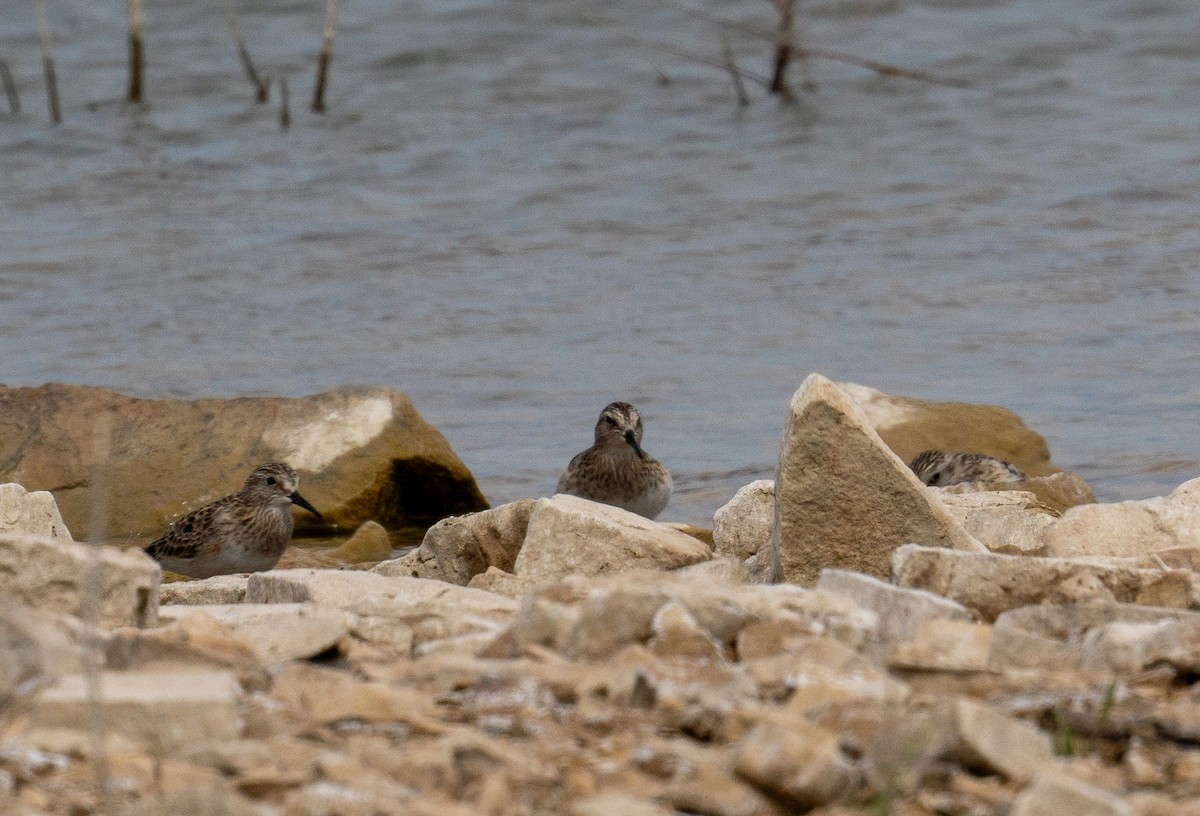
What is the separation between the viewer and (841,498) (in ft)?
18.0

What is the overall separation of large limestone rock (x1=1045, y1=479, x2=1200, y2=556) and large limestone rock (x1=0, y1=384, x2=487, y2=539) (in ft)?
12.9

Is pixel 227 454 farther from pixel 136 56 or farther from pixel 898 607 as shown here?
pixel 136 56

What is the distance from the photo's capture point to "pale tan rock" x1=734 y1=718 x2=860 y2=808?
116 inches

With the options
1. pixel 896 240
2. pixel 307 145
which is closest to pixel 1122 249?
pixel 896 240

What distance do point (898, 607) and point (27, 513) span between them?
336 centimetres

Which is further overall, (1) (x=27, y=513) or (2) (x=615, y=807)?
(1) (x=27, y=513)

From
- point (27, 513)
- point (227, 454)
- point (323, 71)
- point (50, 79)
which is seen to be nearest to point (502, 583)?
point (27, 513)

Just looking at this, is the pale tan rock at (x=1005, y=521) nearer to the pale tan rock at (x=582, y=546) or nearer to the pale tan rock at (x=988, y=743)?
the pale tan rock at (x=582, y=546)

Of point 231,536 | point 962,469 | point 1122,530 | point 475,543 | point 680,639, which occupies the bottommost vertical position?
point 231,536

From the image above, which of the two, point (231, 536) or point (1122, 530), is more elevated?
point (1122, 530)

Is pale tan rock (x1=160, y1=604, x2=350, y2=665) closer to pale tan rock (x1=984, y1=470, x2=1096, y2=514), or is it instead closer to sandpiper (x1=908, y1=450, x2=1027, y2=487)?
pale tan rock (x1=984, y1=470, x2=1096, y2=514)

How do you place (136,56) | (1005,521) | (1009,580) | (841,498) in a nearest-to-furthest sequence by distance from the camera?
(1009,580) < (841,498) < (1005,521) < (136,56)

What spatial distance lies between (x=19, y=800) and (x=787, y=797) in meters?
1.19

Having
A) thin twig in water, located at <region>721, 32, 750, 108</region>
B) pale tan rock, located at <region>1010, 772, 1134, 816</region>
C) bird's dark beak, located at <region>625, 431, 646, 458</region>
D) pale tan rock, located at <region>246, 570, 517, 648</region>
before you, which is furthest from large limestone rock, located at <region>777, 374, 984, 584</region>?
thin twig in water, located at <region>721, 32, 750, 108</region>
